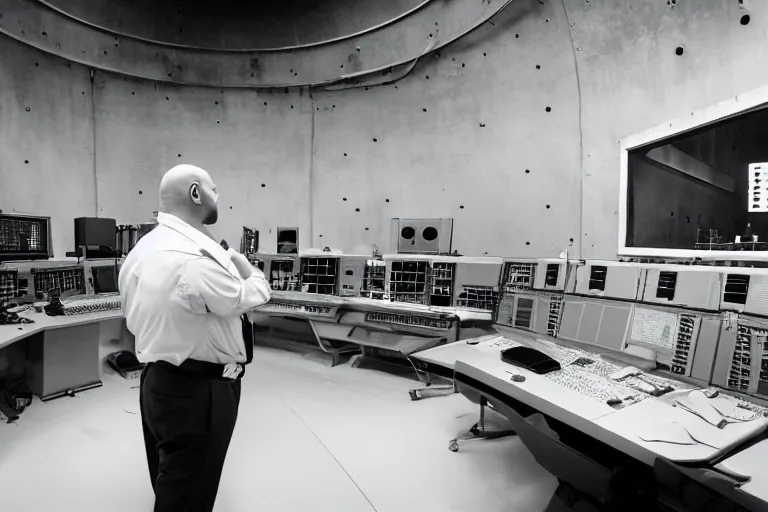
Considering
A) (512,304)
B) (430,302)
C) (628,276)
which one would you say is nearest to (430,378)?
(430,302)

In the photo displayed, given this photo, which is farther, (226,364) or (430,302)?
(430,302)

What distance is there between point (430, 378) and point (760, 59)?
8.52 feet

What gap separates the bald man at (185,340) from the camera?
1206mm

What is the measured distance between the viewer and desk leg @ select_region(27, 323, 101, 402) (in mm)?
2764

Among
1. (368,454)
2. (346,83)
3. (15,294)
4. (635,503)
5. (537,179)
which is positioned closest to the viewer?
(635,503)

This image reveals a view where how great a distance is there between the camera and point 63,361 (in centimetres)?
287

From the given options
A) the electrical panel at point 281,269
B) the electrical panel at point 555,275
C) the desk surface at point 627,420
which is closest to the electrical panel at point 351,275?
the electrical panel at point 281,269

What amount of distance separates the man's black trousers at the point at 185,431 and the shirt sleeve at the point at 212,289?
0.23m

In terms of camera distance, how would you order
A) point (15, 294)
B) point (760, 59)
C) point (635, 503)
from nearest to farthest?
point (635, 503), point (760, 59), point (15, 294)

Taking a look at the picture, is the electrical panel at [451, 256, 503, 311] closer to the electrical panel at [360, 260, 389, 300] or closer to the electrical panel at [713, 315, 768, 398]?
the electrical panel at [360, 260, 389, 300]

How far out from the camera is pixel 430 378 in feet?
10.3

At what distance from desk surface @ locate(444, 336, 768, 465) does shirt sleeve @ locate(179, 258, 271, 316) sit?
1016mm

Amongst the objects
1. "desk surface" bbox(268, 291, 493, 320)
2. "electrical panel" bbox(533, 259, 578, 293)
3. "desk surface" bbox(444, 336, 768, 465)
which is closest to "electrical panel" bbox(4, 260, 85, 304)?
"desk surface" bbox(268, 291, 493, 320)

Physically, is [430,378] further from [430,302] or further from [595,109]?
[595,109]
